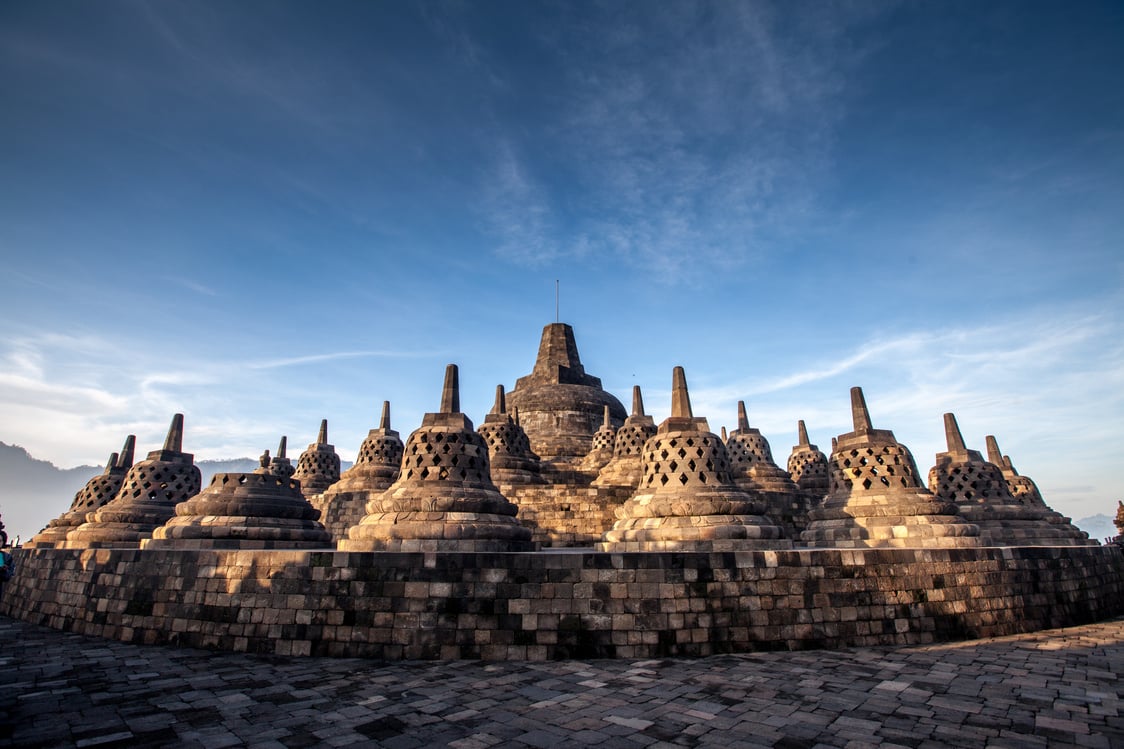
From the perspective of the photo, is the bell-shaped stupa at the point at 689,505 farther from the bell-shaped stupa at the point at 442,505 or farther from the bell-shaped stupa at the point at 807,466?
→ the bell-shaped stupa at the point at 807,466

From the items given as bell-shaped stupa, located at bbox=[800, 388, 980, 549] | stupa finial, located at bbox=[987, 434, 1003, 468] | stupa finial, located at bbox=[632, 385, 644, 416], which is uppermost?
stupa finial, located at bbox=[632, 385, 644, 416]

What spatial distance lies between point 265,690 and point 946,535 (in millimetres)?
12290

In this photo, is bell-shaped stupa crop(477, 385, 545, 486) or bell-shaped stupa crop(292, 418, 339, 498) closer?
bell-shaped stupa crop(477, 385, 545, 486)

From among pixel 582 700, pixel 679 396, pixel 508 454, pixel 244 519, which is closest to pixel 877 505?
pixel 679 396

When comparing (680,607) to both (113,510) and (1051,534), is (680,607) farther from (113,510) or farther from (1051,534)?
(113,510)

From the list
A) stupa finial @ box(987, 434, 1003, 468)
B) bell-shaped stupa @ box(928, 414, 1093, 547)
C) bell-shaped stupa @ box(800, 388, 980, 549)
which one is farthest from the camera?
stupa finial @ box(987, 434, 1003, 468)

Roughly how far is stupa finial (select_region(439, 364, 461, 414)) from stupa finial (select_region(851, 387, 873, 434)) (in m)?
9.89

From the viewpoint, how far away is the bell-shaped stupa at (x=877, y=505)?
11.3 m

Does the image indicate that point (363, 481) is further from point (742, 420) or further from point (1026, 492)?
point (1026, 492)

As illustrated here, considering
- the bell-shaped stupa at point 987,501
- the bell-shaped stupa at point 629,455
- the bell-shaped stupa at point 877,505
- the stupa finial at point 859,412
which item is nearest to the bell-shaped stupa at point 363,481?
the bell-shaped stupa at point 629,455

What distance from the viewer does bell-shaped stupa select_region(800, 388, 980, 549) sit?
444 inches

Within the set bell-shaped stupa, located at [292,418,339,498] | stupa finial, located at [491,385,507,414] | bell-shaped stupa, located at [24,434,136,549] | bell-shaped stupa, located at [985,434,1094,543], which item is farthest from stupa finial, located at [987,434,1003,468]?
bell-shaped stupa, located at [24,434,136,549]

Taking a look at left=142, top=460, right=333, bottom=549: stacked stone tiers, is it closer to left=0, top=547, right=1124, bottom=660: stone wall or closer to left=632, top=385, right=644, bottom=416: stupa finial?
left=0, top=547, right=1124, bottom=660: stone wall

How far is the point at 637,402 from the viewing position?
22344mm
